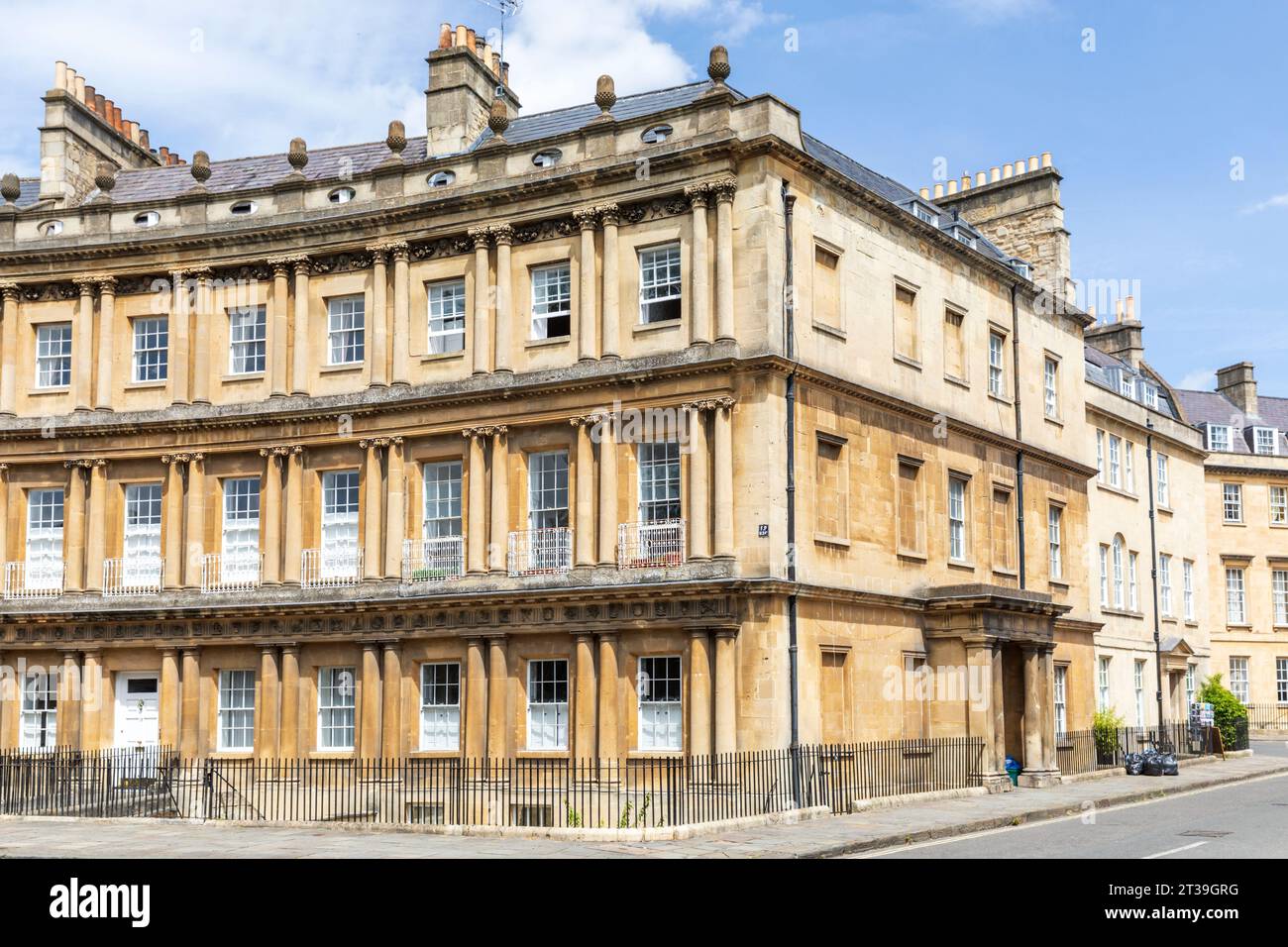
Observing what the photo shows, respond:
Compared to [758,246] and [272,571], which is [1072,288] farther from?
[272,571]

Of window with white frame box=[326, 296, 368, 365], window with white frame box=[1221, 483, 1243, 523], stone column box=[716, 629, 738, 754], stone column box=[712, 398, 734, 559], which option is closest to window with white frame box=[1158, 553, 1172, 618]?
window with white frame box=[1221, 483, 1243, 523]

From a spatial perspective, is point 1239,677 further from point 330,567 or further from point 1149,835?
point 330,567

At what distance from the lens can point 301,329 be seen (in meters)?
31.4

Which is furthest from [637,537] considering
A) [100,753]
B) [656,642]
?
[100,753]

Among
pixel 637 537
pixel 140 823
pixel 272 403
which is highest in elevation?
pixel 272 403

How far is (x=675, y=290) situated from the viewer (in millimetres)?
27875

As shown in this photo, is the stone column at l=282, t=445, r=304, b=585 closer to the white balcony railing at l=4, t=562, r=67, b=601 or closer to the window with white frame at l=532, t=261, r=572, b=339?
the white balcony railing at l=4, t=562, r=67, b=601

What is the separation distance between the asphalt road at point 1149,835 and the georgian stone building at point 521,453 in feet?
15.2

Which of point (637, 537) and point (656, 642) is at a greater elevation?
point (637, 537)

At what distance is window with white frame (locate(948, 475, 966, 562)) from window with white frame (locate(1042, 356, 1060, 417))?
5566 mm

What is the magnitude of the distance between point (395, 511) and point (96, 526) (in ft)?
23.6

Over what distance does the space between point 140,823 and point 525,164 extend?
1451 centimetres

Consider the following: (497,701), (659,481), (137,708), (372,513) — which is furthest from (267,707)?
(659,481)

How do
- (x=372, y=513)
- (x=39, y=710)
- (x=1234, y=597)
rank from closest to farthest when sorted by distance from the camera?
1. (x=372, y=513)
2. (x=39, y=710)
3. (x=1234, y=597)
